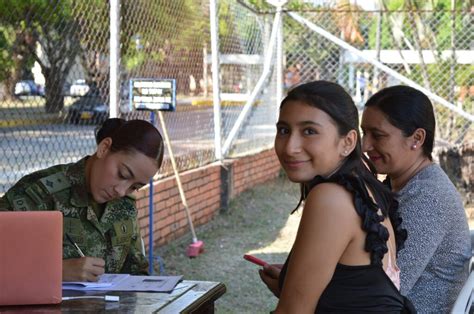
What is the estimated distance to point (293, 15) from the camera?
10898mm

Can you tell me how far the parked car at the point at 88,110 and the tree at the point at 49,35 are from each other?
0.17 metres

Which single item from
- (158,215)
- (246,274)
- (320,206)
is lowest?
(246,274)

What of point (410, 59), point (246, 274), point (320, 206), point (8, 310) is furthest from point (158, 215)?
point (410, 59)

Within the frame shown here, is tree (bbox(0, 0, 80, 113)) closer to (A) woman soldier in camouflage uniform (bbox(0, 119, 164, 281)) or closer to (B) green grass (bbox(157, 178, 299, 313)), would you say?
(B) green grass (bbox(157, 178, 299, 313))

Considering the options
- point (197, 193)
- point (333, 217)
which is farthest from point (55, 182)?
point (197, 193)

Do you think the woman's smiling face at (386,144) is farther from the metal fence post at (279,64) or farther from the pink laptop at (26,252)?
the metal fence post at (279,64)

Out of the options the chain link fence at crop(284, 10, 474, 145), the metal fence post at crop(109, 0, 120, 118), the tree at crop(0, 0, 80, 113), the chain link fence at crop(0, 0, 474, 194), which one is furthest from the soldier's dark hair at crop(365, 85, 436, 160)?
the chain link fence at crop(284, 10, 474, 145)

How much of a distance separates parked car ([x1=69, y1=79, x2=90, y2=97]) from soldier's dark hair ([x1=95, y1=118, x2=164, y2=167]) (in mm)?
2524

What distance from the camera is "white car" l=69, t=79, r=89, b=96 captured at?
594cm

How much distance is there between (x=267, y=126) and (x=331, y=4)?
1.85 metres

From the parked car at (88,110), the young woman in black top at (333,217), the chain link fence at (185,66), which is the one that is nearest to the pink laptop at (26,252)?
the young woman in black top at (333,217)

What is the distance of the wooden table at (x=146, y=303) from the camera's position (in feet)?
8.82

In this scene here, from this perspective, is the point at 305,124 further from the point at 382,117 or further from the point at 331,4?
the point at 331,4

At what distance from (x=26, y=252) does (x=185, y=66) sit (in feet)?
18.7
